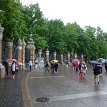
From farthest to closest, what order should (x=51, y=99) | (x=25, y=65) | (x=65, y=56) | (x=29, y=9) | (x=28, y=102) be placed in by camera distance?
(x=65, y=56)
(x=29, y=9)
(x=25, y=65)
(x=51, y=99)
(x=28, y=102)

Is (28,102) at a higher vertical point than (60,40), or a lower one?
lower

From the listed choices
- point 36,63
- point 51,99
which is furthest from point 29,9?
point 51,99

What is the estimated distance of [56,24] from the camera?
247ft

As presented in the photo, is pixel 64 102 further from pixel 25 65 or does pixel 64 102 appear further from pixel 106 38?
pixel 106 38

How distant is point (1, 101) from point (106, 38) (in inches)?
4549

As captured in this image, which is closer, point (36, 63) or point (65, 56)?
point (36, 63)

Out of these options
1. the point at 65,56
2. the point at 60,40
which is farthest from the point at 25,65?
the point at 65,56

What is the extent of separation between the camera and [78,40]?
91.4m

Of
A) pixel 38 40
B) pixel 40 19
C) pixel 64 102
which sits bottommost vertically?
pixel 64 102

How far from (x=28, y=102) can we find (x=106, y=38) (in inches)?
4542

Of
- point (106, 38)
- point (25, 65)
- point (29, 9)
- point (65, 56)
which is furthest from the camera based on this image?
point (106, 38)

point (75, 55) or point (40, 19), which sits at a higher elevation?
point (40, 19)

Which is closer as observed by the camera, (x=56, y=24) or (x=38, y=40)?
(x=38, y=40)

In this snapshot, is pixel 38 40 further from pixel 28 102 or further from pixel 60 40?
pixel 28 102
